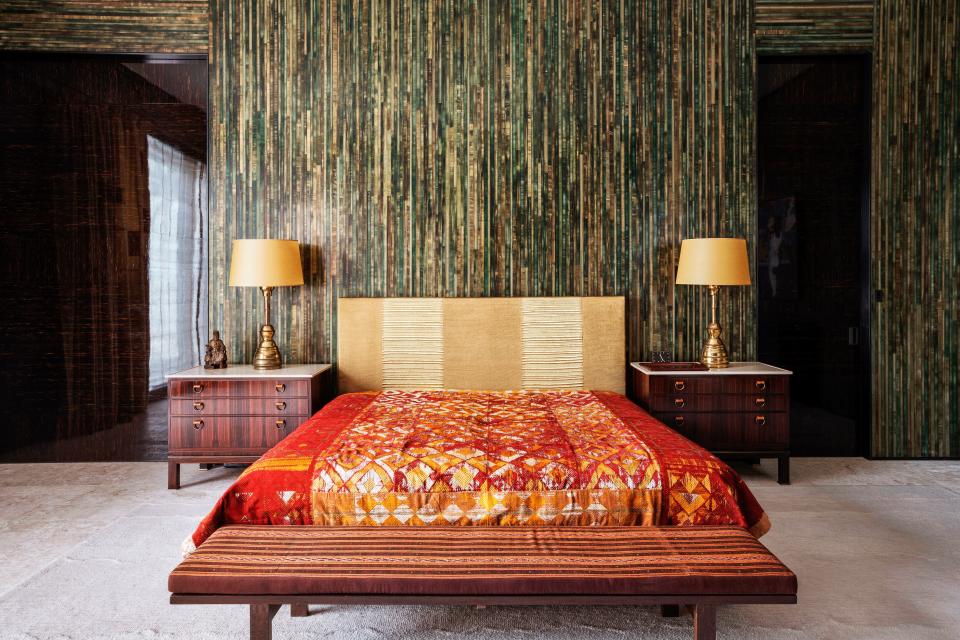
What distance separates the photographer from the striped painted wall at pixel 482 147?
3918 mm

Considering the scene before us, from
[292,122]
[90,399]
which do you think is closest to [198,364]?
[90,399]

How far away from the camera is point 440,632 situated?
6.68ft

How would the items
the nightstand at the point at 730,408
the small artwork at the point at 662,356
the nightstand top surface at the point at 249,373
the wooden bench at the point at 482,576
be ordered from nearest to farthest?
the wooden bench at the point at 482,576 < the nightstand top surface at the point at 249,373 < the nightstand at the point at 730,408 < the small artwork at the point at 662,356

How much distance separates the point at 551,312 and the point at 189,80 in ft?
8.82

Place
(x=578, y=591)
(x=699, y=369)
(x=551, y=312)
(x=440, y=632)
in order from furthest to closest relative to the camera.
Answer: (x=551, y=312)
(x=699, y=369)
(x=440, y=632)
(x=578, y=591)

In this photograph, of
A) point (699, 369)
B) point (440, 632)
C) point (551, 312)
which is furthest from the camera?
point (551, 312)

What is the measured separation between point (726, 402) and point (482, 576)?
234 centimetres

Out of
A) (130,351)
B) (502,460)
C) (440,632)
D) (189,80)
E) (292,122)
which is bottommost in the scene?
(440,632)

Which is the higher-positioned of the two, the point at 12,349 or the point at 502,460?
the point at 12,349

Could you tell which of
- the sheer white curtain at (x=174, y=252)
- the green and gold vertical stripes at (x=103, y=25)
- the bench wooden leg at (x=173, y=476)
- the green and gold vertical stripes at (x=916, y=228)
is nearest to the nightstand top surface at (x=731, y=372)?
the green and gold vertical stripes at (x=916, y=228)

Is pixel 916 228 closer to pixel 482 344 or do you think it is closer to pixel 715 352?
pixel 715 352

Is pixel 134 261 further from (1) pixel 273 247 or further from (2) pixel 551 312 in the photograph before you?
(2) pixel 551 312

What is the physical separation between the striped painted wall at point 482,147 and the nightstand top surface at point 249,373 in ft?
1.04

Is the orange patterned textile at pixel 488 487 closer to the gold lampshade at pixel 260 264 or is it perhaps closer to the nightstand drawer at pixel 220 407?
the nightstand drawer at pixel 220 407
